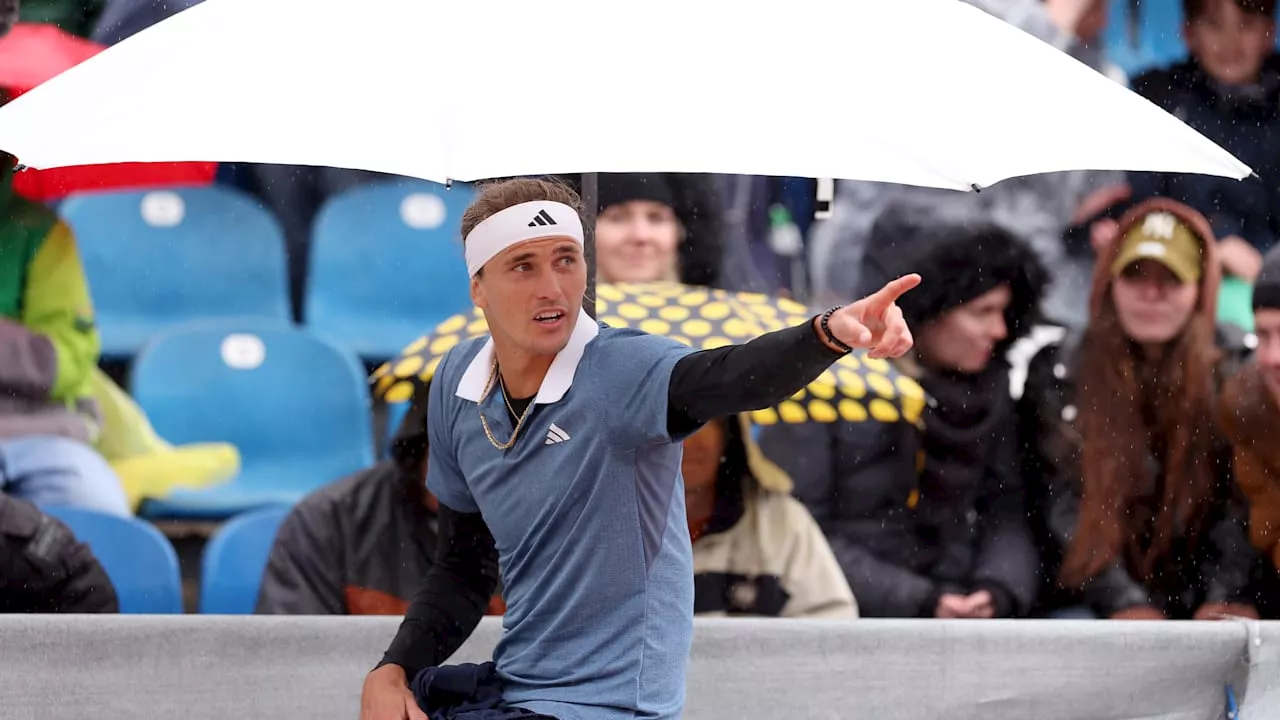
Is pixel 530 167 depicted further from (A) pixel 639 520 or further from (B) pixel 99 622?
(B) pixel 99 622

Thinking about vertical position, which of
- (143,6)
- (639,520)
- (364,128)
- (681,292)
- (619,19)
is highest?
(143,6)

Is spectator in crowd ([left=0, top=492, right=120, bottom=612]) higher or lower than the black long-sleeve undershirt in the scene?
lower

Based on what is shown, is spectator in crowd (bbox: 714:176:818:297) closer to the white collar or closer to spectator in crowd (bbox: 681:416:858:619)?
spectator in crowd (bbox: 681:416:858:619)

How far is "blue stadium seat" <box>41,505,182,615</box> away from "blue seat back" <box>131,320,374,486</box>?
1.15 ft

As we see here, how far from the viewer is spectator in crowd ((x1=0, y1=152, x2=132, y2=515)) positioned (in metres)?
5.01

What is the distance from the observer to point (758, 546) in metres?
5.19

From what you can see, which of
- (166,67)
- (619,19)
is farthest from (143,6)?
(619,19)

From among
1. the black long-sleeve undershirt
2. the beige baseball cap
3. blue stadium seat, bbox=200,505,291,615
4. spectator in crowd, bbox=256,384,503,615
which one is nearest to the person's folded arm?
the black long-sleeve undershirt

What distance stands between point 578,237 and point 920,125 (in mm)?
675

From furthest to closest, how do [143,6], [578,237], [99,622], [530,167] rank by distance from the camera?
[143,6] → [99,622] → [578,237] → [530,167]

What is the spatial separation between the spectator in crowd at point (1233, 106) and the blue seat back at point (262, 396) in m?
2.91

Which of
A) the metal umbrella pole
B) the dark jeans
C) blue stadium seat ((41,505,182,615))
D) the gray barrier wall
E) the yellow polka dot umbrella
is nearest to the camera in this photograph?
the dark jeans

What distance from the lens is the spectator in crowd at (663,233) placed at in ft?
16.9

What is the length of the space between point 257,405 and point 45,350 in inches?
28.8
